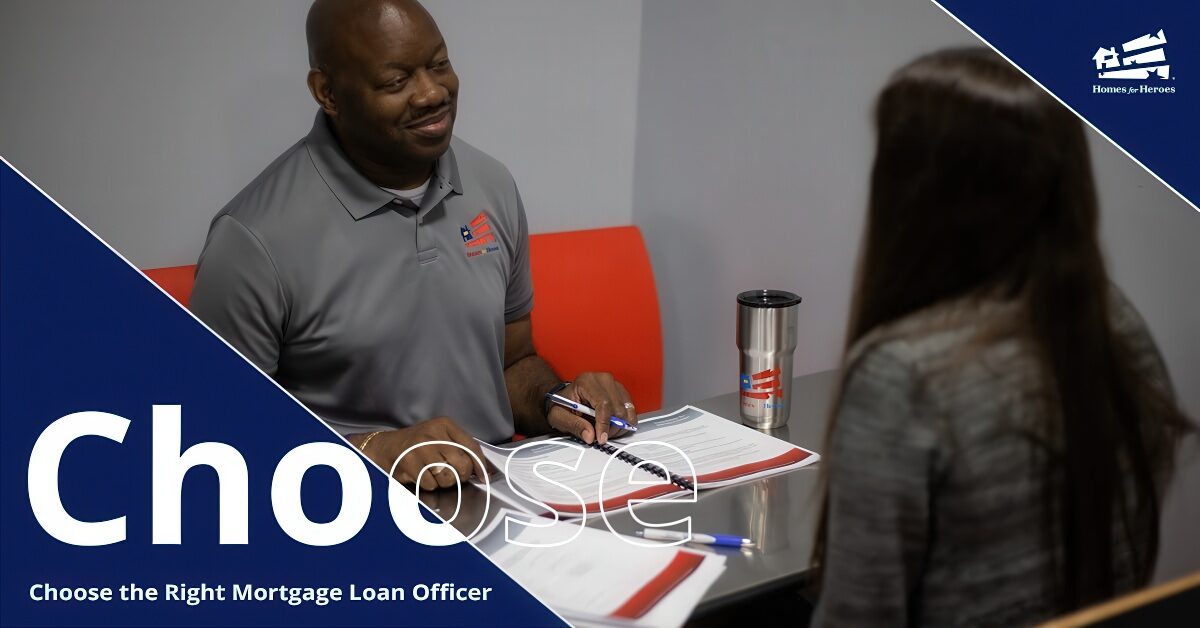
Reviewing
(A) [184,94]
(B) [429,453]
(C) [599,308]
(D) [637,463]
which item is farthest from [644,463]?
(A) [184,94]

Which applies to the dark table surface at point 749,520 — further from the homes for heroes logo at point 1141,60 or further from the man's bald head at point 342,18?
the man's bald head at point 342,18

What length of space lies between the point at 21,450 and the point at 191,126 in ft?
3.08

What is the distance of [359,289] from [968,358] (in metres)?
0.91

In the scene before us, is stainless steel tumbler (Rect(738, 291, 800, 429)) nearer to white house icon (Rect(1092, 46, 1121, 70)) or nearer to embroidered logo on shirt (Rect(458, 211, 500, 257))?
embroidered logo on shirt (Rect(458, 211, 500, 257))

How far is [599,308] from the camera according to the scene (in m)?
1.92

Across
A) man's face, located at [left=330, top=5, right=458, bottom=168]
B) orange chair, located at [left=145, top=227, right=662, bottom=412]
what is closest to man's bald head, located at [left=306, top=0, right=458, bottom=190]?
man's face, located at [left=330, top=5, right=458, bottom=168]

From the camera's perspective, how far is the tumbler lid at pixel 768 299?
1.27 metres

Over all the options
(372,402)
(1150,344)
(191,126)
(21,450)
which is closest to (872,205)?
(1150,344)

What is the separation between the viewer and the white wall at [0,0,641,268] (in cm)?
145

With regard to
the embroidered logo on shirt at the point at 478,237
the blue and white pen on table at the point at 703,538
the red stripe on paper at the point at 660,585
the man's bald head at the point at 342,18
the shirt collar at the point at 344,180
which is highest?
the man's bald head at the point at 342,18

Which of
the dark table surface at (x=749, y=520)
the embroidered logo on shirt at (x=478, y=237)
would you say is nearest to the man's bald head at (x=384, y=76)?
the embroidered logo on shirt at (x=478, y=237)

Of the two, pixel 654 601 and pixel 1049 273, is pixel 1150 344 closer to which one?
pixel 1049 273

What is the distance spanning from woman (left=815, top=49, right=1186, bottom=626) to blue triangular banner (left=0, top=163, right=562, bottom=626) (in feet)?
1.17

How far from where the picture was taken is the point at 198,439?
2.47 ft
